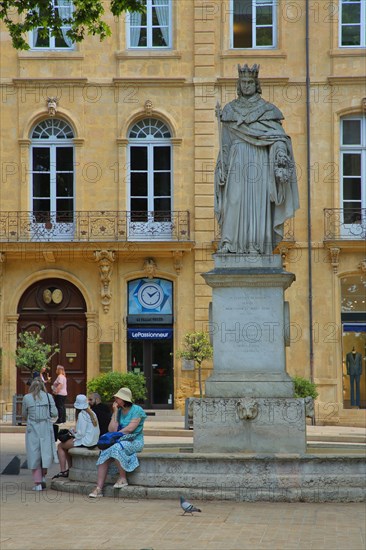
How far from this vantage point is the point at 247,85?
17.6 metres

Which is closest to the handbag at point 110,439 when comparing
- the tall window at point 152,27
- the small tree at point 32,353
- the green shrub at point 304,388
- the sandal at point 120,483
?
the sandal at point 120,483

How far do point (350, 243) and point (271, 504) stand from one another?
21500 mm

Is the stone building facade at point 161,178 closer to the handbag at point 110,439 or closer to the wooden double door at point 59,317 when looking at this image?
the wooden double door at point 59,317

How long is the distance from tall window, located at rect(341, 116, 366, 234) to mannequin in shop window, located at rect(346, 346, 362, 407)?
398 cm

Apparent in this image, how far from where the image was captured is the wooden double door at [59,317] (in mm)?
36906

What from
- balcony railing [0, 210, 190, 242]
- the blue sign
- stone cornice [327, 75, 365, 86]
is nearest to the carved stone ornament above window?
balcony railing [0, 210, 190, 242]

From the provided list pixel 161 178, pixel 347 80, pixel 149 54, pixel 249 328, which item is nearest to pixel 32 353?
pixel 161 178

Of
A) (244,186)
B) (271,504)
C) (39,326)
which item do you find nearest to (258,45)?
(39,326)

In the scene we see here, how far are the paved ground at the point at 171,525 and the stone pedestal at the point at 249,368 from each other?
4.42 ft

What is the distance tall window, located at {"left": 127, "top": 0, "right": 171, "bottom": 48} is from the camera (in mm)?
37062

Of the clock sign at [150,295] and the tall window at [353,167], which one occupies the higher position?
the tall window at [353,167]

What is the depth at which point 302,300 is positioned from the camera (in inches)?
1428

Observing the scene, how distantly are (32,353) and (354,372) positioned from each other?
380 inches

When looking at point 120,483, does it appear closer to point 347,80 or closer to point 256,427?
point 256,427
